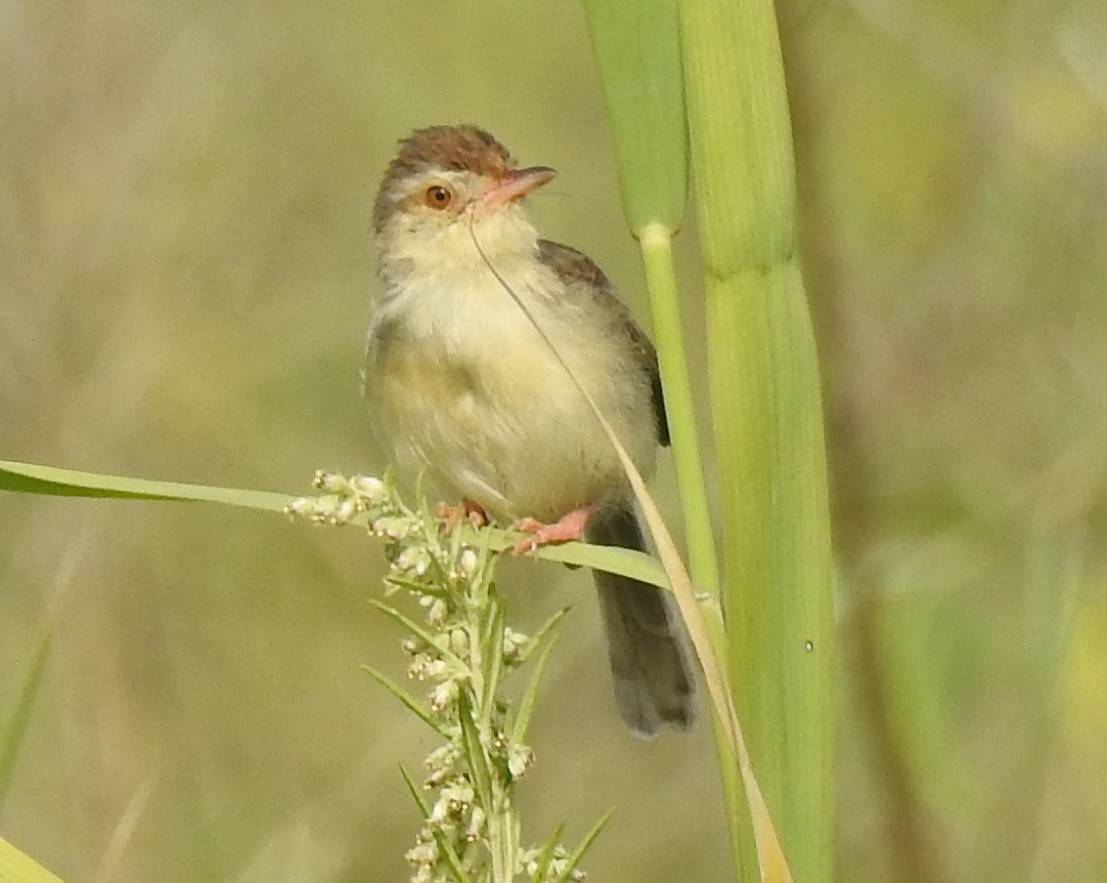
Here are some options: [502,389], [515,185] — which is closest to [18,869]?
[502,389]

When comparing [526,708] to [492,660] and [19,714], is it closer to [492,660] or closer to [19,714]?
[492,660]

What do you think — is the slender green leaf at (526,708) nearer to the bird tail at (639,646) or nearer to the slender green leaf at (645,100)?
the slender green leaf at (645,100)

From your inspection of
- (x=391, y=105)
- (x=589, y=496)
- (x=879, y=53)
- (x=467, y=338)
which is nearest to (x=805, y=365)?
(x=467, y=338)

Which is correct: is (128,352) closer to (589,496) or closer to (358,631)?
(358,631)

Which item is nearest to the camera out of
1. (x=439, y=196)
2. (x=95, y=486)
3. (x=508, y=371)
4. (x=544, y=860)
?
(x=544, y=860)

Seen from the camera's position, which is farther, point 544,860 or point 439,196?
point 439,196

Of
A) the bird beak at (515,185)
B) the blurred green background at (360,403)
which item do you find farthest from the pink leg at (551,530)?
the bird beak at (515,185)

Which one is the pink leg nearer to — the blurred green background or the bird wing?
the bird wing
